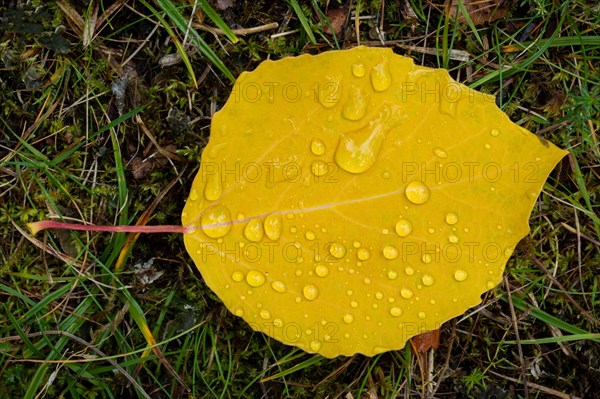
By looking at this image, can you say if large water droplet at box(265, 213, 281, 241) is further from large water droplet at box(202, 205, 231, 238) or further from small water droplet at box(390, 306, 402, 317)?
small water droplet at box(390, 306, 402, 317)

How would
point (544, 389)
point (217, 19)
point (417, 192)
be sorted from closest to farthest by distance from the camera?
point (417, 192)
point (217, 19)
point (544, 389)

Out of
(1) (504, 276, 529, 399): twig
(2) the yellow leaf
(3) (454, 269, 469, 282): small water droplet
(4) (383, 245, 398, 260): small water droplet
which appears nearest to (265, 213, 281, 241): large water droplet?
(2) the yellow leaf

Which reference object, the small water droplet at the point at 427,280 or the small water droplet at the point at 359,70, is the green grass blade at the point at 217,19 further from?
the small water droplet at the point at 427,280

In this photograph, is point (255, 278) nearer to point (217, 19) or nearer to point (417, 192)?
point (417, 192)

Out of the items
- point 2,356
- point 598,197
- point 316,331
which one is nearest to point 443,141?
point 316,331

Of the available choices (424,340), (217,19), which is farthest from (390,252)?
(217,19)

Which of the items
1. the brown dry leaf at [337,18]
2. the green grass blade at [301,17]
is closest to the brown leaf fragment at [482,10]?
the brown dry leaf at [337,18]

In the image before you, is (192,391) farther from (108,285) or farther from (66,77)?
(66,77)
